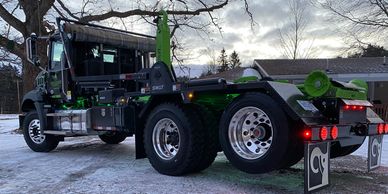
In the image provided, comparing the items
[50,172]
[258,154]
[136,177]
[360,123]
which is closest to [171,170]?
[136,177]

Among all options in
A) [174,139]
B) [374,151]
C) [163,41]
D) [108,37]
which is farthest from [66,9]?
[374,151]

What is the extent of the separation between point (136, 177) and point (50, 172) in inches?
66.3

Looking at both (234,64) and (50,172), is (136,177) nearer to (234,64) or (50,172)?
(50,172)

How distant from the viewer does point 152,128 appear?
695 centimetres

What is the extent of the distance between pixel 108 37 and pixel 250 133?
5144 mm

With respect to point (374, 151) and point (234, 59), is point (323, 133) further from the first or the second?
point (234, 59)

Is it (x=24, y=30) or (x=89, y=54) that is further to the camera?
(x=24, y=30)

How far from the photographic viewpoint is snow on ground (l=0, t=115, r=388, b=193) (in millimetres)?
5918

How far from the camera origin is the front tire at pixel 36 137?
10109 mm

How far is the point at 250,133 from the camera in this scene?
221 inches

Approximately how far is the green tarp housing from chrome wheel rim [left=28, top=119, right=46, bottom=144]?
8.05 feet

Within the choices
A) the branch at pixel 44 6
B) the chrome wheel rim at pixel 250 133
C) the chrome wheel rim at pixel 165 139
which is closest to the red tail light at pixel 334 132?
the chrome wheel rim at pixel 250 133

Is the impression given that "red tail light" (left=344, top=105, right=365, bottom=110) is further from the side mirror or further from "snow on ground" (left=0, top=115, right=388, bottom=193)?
the side mirror

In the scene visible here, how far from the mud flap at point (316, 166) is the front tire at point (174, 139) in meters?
1.87
